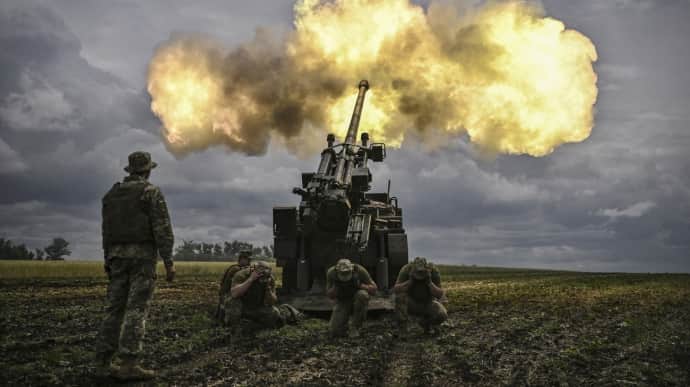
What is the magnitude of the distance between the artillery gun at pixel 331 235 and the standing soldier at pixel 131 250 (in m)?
6.05

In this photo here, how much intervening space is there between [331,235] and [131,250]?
7.02m

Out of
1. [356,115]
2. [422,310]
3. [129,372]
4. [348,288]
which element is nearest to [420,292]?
[422,310]

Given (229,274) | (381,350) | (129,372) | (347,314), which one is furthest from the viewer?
(229,274)

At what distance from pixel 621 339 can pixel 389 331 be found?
13.1ft

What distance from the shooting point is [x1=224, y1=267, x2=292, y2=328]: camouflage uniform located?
9.09m

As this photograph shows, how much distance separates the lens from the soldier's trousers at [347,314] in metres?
9.37

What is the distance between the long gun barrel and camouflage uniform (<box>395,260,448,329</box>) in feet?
19.1

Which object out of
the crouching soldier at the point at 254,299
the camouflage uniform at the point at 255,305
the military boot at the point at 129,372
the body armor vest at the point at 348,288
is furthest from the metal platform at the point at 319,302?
the military boot at the point at 129,372

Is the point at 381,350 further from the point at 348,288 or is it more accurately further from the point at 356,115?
the point at 356,115

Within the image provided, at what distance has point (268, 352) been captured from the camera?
7.81 metres

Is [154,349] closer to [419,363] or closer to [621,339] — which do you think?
[419,363]

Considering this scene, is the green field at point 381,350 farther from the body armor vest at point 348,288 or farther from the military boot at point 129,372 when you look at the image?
the body armor vest at point 348,288

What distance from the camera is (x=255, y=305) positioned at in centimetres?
962

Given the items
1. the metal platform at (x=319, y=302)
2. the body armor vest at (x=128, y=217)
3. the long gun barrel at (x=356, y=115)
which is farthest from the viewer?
the long gun barrel at (x=356, y=115)
